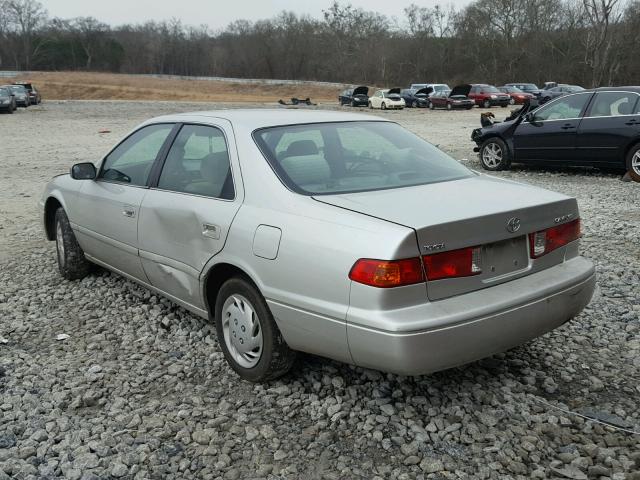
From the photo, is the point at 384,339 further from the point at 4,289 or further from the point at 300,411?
the point at 4,289

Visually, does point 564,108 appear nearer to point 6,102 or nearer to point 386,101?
point 386,101

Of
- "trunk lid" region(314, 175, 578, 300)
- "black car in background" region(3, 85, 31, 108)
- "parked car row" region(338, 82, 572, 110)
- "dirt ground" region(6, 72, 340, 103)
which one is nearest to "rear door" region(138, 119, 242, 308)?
"trunk lid" region(314, 175, 578, 300)

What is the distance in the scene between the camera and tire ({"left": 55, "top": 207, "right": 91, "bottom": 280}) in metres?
5.44

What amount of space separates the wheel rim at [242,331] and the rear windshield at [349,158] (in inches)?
29.2

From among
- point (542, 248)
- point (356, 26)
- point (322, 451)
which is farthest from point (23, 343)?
point (356, 26)

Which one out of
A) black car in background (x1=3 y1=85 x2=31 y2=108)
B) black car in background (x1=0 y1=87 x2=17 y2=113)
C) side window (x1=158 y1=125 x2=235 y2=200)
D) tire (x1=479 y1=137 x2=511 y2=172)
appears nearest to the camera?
side window (x1=158 y1=125 x2=235 y2=200)

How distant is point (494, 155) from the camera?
1254 centimetres

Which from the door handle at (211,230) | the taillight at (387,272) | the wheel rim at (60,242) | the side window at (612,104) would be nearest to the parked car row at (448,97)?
the side window at (612,104)

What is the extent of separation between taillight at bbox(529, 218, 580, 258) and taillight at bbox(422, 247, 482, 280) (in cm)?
45

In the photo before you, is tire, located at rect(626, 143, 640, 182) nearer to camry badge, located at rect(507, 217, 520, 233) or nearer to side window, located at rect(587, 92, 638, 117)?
side window, located at rect(587, 92, 638, 117)

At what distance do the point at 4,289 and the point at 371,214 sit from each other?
3.92m

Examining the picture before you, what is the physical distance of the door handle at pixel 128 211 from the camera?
4334 millimetres

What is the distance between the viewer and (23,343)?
4293 millimetres

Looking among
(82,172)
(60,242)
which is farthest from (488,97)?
(82,172)
